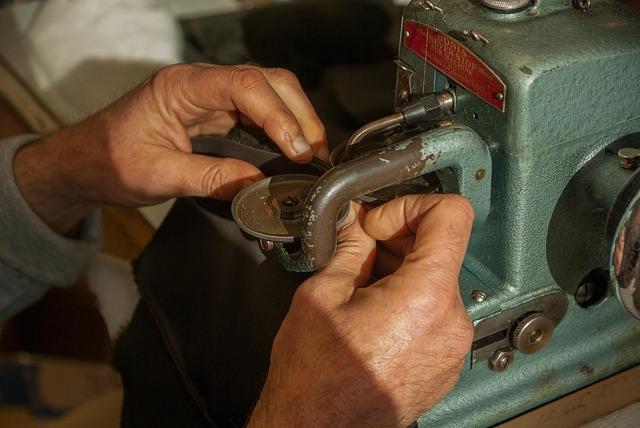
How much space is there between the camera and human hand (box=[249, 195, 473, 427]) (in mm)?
790

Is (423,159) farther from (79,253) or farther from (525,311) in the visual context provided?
(79,253)

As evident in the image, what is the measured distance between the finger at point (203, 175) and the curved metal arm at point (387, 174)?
0.79 feet

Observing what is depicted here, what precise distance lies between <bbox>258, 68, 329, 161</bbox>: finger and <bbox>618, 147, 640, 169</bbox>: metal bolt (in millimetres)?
431

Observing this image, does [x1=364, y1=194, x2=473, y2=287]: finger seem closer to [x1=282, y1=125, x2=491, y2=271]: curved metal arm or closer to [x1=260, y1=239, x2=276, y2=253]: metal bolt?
[x1=282, y1=125, x2=491, y2=271]: curved metal arm

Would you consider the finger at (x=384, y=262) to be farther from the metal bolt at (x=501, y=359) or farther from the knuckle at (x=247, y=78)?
the knuckle at (x=247, y=78)

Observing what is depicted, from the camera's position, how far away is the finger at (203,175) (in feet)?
3.54

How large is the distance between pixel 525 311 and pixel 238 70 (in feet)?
1.83

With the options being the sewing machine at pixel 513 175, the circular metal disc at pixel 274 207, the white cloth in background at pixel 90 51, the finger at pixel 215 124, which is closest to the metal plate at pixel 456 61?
the sewing machine at pixel 513 175

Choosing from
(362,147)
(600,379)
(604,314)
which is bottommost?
(600,379)

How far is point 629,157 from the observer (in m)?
0.85

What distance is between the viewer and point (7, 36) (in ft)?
7.26

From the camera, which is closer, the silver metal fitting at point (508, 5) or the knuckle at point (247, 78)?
the silver metal fitting at point (508, 5)

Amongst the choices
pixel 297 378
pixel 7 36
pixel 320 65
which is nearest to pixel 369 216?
pixel 297 378

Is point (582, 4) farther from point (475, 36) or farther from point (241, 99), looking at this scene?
point (241, 99)
